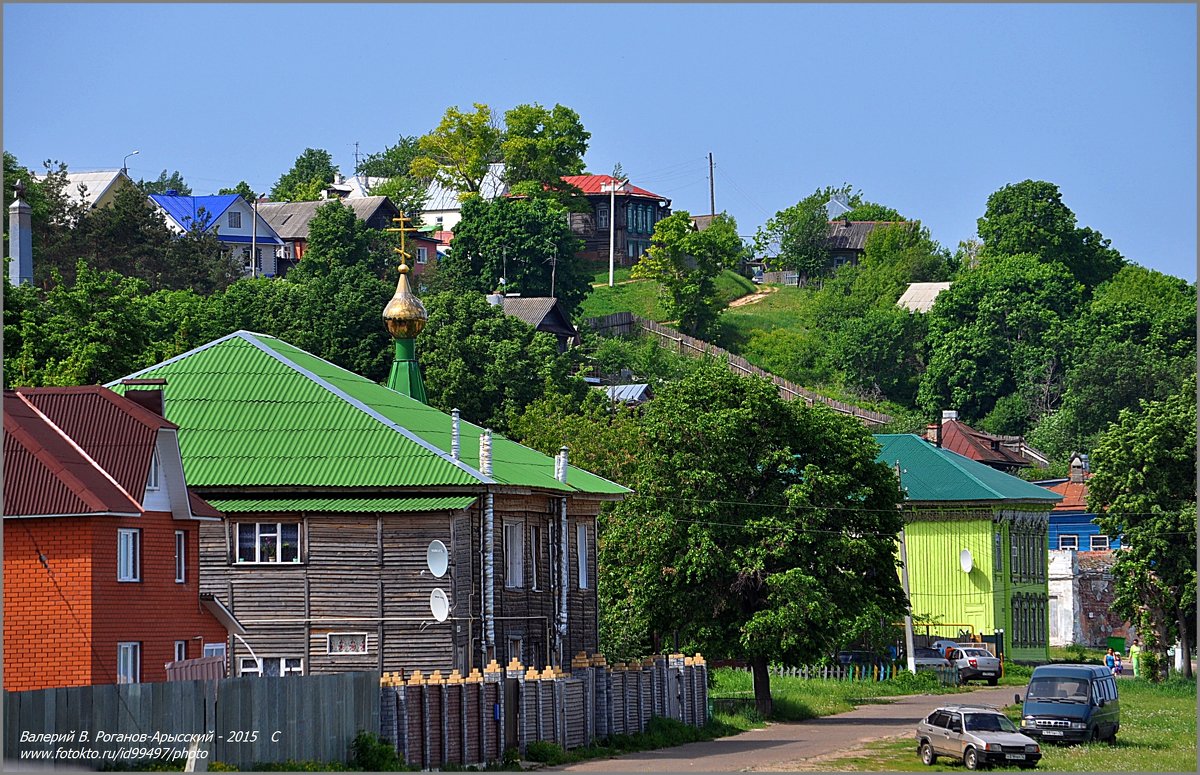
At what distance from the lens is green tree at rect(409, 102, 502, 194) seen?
14238cm

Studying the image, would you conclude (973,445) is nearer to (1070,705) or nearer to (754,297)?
(1070,705)

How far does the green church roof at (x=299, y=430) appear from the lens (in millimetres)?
42188

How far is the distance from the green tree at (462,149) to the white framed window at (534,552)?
322 ft

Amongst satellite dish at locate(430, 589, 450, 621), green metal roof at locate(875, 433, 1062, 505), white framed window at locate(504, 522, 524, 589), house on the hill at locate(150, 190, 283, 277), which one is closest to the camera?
satellite dish at locate(430, 589, 450, 621)

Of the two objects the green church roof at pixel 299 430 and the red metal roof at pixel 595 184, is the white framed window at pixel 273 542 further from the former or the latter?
the red metal roof at pixel 595 184

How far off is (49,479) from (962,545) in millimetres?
50467

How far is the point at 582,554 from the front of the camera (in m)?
49.4

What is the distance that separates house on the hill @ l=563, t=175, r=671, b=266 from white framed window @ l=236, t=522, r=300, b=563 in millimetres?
103821

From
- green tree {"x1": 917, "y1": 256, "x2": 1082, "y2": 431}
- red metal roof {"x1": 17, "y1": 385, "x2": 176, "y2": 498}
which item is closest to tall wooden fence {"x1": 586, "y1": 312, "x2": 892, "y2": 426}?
green tree {"x1": 917, "y1": 256, "x2": 1082, "y2": 431}

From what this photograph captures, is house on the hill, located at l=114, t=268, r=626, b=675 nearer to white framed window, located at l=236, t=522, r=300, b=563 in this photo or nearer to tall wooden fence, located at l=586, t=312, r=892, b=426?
white framed window, located at l=236, t=522, r=300, b=563

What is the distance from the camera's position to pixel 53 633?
3244 cm

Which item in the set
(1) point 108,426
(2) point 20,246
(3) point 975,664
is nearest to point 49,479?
(1) point 108,426

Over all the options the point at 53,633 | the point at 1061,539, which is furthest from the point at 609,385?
the point at 53,633

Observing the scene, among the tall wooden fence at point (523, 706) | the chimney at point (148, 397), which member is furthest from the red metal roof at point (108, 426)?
the tall wooden fence at point (523, 706)
